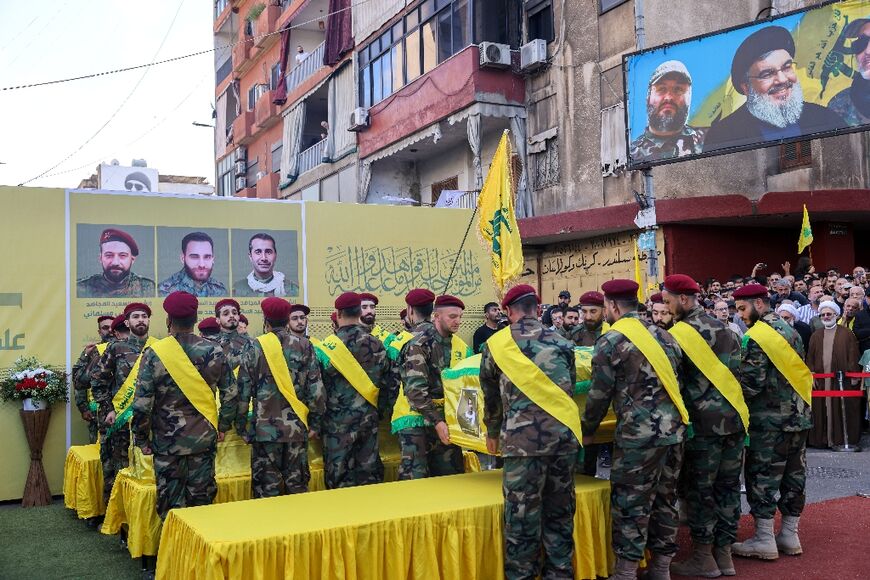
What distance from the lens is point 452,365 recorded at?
6043mm

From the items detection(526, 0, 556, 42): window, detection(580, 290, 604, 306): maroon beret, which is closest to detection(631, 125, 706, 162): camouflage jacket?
detection(526, 0, 556, 42): window

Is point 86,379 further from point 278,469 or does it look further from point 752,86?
point 752,86

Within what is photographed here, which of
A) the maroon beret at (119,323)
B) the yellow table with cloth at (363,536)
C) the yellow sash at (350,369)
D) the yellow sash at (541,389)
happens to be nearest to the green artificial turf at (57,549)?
the yellow table with cloth at (363,536)

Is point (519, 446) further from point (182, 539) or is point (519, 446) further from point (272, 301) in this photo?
point (272, 301)

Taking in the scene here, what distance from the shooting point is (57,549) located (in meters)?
6.53

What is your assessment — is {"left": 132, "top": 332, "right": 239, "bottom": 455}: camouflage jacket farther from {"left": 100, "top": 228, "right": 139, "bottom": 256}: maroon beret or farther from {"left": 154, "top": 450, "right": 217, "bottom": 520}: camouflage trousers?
{"left": 100, "top": 228, "right": 139, "bottom": 256}: maroon beret

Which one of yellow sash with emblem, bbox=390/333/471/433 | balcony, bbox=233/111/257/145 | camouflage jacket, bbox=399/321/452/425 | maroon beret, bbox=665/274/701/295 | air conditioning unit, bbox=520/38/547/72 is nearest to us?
maroon beret, bbox=665/274/701/295

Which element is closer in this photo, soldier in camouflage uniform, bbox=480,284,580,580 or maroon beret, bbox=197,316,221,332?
soldier in camouflage uniform, bbox=480,284,580,580

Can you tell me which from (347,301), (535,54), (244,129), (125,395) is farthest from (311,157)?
→ (347,301)

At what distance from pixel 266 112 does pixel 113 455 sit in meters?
24.3

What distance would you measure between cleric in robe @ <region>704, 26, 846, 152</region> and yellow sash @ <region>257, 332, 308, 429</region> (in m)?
9.38

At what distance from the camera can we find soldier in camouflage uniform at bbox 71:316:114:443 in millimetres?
8332

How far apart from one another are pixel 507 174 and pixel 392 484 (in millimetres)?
4215

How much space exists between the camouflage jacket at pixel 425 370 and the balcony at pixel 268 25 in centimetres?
2605
